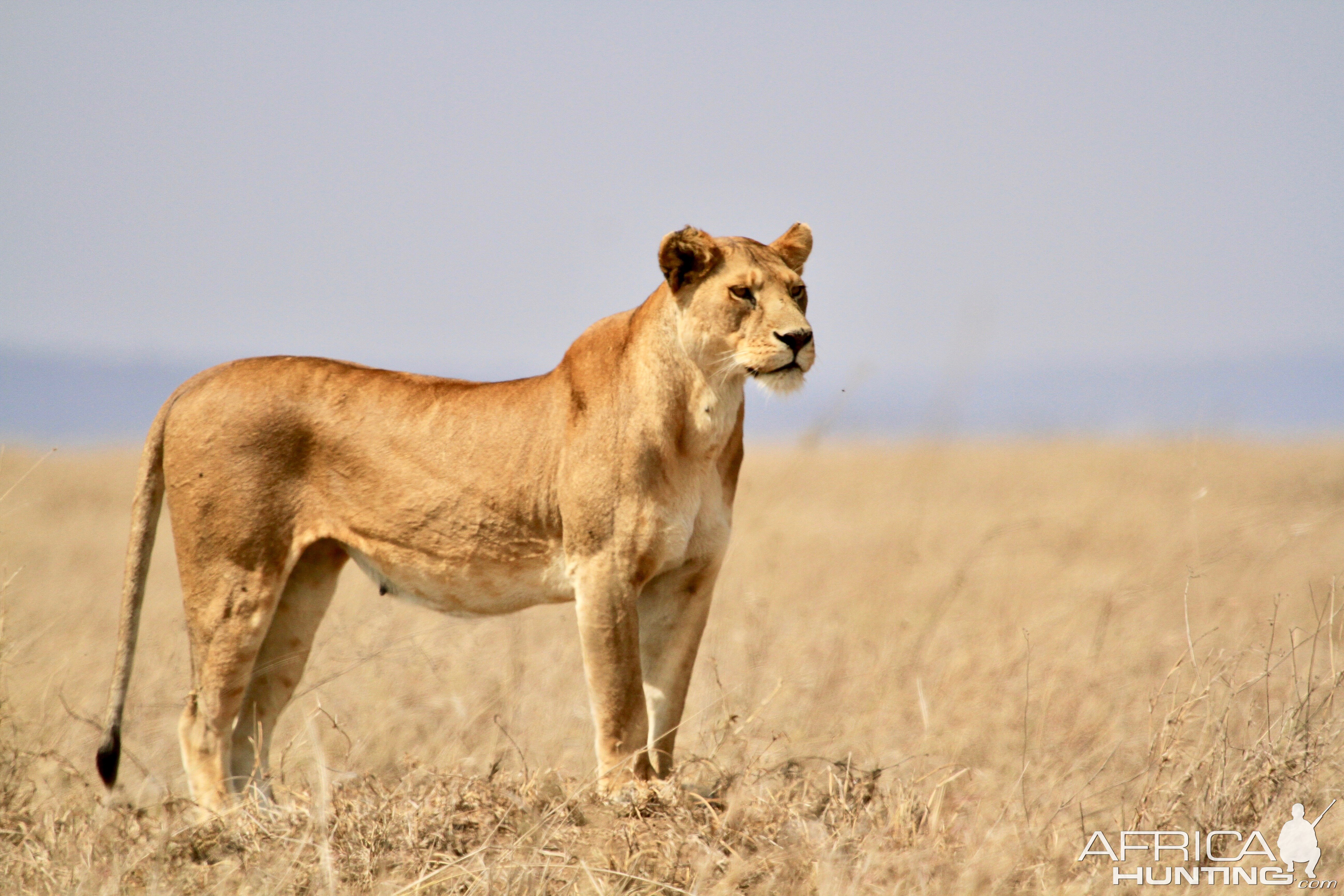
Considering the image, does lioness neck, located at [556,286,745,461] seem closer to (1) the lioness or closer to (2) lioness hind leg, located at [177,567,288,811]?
(1) the lioness

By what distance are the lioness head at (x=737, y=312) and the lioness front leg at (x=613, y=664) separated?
91 centimetres

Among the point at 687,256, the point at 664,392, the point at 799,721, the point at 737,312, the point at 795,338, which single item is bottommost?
the point at 799,721

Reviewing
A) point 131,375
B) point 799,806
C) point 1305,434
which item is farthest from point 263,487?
point 131,375

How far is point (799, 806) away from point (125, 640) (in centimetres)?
289

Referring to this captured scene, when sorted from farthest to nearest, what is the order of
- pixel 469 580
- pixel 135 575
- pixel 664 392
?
pixel 135 575, pixel 469 580, pixel 664 392

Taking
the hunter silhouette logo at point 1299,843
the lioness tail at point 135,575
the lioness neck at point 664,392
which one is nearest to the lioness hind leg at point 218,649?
the lioness tail at point 135,575

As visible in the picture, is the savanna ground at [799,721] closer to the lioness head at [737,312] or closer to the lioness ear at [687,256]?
the lioness head at [737,312]

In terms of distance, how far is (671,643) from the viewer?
4934 millimetres

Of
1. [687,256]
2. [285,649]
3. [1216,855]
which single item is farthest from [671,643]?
[1216,855]

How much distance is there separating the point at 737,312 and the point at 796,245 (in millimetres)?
691

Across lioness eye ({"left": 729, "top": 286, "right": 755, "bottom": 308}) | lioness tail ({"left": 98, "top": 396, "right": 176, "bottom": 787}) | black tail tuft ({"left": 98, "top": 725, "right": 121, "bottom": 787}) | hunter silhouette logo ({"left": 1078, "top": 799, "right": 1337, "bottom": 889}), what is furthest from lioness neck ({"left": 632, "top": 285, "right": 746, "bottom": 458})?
black tail tuft ({"left": 98, "top": 725, "right": 121, "bottom": 787})

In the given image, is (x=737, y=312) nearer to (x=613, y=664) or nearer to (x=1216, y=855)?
(x=613, y=664)

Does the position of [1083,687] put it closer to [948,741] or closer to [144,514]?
[948,741]

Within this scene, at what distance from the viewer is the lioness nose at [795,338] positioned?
445 cm
